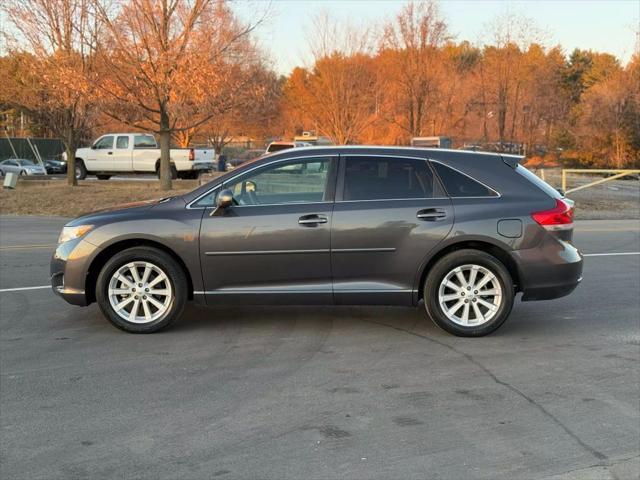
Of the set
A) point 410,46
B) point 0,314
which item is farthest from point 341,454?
point 410,46

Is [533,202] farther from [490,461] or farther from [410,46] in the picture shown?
[410,46]

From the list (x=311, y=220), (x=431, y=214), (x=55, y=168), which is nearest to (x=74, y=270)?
(x=311, y=220)

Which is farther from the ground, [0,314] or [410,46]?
[410,46]

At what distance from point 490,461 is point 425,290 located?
2.60 meters

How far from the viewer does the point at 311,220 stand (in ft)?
20.5

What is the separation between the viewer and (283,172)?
21.4ft

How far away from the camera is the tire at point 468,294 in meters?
6.31

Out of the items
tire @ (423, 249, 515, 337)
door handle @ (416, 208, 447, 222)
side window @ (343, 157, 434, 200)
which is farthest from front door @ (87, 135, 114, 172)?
tire @ (423, 249, 515, 337)

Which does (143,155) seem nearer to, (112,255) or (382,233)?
(112,255)

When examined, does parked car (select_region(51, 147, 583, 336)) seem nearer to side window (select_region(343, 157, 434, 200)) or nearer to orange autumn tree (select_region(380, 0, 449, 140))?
side window (select_region(343, 157, 434, 200))

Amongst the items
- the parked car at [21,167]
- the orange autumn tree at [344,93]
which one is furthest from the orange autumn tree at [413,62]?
the parked car at [21,167]

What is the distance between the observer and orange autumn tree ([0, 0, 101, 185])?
18.7 m

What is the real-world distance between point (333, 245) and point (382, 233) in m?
0.45

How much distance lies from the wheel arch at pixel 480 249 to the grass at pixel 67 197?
1084 centimetres
